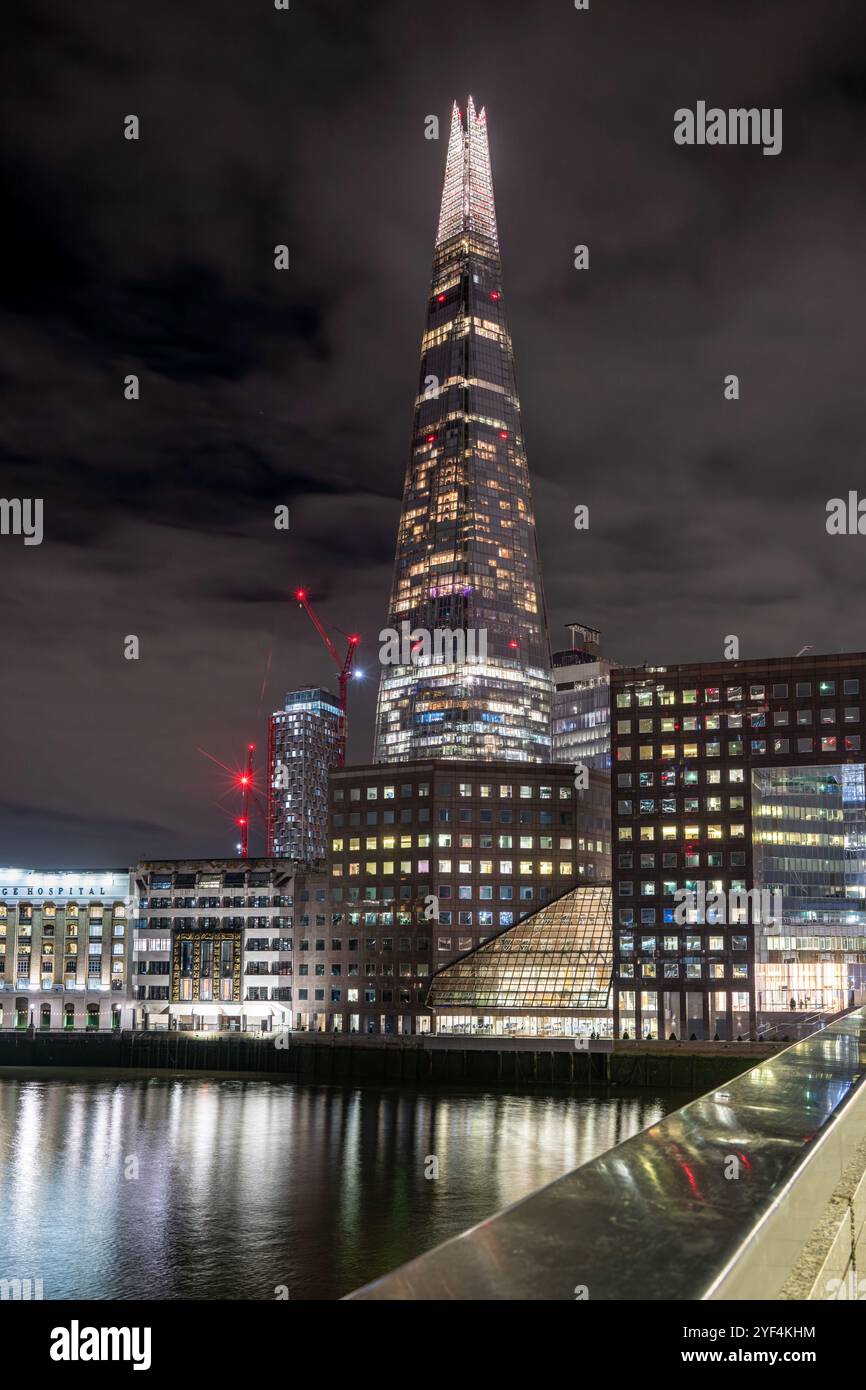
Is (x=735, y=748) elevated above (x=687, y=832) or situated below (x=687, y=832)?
above

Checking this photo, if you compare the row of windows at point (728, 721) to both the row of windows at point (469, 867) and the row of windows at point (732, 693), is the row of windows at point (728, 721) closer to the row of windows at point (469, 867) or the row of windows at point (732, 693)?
the row of windows at point (732, 693)

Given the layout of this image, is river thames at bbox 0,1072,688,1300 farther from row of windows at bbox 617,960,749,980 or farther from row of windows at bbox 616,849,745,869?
row of windows at bbox 616,849,745,869

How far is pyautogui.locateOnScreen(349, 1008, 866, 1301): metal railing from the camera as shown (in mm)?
7863

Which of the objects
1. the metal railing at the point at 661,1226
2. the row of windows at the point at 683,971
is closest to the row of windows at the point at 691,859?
the row of windows at the point at 683,971

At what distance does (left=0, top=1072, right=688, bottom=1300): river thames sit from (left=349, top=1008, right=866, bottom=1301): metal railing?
3572 centimetres

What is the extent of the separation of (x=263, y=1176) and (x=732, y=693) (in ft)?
281

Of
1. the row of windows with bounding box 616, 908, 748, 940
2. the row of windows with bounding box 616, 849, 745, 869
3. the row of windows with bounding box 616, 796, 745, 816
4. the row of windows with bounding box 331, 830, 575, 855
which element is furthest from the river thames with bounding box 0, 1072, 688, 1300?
the row of windows with bounding box 331, 830, 575, 855

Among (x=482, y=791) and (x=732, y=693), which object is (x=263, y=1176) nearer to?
(x=732, y=693)

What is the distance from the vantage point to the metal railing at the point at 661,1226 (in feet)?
25.8

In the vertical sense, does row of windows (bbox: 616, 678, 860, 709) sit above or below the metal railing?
above

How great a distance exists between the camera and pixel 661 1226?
30.8 ft

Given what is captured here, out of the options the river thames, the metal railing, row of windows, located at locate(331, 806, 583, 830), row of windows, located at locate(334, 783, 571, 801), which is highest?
row of windows, located at locate(334, 783, 571, 801)

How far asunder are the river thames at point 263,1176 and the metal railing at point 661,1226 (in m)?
35.7

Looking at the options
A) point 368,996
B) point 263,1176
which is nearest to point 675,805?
point 368,996
